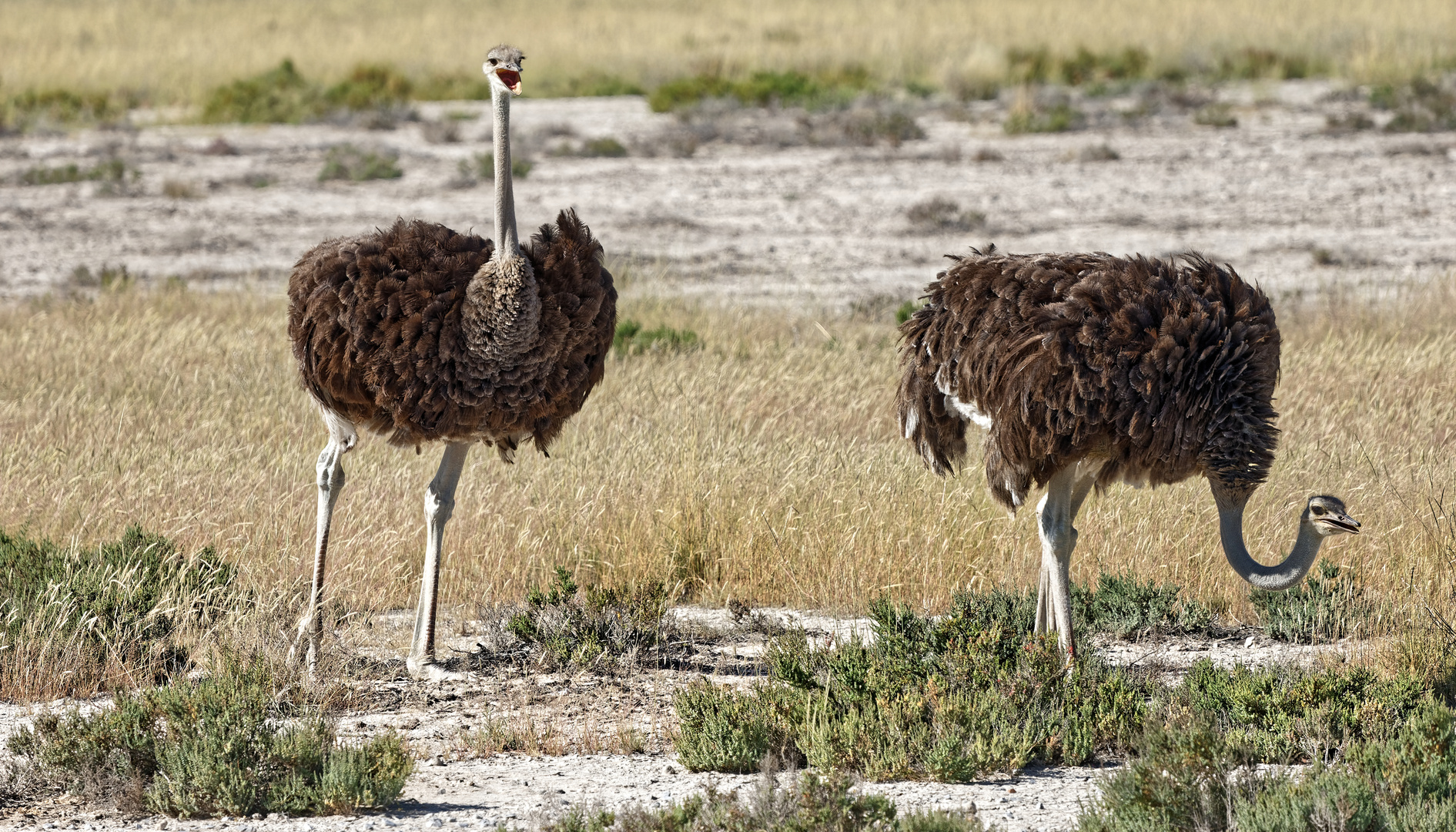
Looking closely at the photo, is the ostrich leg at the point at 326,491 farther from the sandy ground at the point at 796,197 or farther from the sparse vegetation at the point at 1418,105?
the sparse vegetation at the point at 1418,105

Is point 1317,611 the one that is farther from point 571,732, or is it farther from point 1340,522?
point 571,732

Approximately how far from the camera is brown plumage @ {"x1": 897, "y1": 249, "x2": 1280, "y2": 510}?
570 centimetres

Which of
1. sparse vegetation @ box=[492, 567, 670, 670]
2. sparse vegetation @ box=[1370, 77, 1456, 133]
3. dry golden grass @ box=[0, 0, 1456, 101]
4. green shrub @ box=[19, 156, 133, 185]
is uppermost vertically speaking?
dry golden grass @ box=[0, 0, 1456, 101]

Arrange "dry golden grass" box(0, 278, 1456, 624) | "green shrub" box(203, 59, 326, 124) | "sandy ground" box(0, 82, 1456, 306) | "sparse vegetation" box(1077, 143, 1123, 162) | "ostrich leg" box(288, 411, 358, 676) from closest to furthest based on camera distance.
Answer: "ostrich leg" box(288, 411, 358, 676)
"dry golden grass" box(0, 278, 1456, 624)
"sandy ground" box(0, 82, 1456, 306)
"sparse vegetation" box(1077, 143, 1123, 162)
"green shrub" box(203, 59, 326, 124)

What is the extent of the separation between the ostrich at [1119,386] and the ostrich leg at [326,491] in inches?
90.7

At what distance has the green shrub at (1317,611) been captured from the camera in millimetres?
6762

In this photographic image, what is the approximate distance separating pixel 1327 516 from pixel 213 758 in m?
3.56

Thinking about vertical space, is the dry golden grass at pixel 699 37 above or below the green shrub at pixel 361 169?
above

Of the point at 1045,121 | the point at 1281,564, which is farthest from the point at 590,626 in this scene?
the point at 1045,121

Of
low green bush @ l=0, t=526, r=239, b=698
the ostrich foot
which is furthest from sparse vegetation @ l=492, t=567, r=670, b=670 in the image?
low green bush @ l=0, t=526, r=239, b=698

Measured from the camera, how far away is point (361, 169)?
70.3 feet

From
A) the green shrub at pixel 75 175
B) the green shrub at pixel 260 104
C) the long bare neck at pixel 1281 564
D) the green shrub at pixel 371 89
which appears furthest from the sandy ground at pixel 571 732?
the green shrub at pixel 371 89

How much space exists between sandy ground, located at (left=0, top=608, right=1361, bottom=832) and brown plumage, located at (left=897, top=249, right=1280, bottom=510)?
101cm

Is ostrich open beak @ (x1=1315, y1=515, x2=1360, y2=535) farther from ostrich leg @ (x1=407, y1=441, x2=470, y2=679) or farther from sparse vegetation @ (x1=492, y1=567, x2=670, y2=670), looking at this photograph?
ostrich leg @ (x1=407, y1=441, x2=470, y2=679)
